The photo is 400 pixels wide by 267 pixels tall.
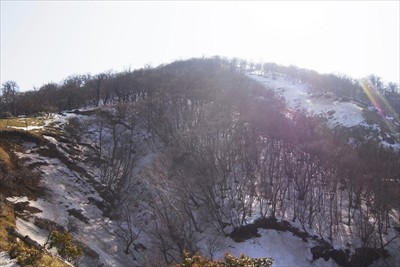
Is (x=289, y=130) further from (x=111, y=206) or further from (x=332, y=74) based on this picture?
(x=332, y=74)

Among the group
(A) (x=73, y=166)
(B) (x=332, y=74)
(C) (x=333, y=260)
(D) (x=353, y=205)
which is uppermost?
(B) (x=332, y=74)

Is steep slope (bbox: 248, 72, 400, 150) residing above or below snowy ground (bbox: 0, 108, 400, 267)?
above

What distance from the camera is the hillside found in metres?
37.9

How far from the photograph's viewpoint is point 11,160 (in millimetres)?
41469

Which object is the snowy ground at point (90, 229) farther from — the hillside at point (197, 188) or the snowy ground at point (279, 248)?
the hillside at point (197, 188)

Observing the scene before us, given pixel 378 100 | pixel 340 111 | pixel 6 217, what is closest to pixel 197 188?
pixel 6 217

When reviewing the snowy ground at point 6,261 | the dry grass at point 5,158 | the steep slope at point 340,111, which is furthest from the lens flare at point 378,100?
the snowy ground at point 6,261

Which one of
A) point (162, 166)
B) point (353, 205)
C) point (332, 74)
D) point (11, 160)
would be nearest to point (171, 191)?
point (162, 166)

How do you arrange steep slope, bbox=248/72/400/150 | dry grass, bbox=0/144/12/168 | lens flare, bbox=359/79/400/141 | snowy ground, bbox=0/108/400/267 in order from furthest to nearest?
lens flare, bbox=359/79/400/141 < steep slope, bbox=248/72/400/150 < dry grass, bbox=0/144/12/168 < snowy ground, bbox=0/108/400/267

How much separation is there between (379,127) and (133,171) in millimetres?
58979

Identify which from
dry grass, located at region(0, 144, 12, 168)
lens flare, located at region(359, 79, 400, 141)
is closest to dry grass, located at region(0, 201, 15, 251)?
dry grass, located at region(0, 144, 12, 168)

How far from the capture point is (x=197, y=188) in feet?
154

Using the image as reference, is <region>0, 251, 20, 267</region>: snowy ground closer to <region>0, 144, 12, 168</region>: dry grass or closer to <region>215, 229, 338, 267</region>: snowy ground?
<region>215, 229, 338, 267</region>: snowy ground

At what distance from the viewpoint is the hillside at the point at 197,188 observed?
3791 centimetres
